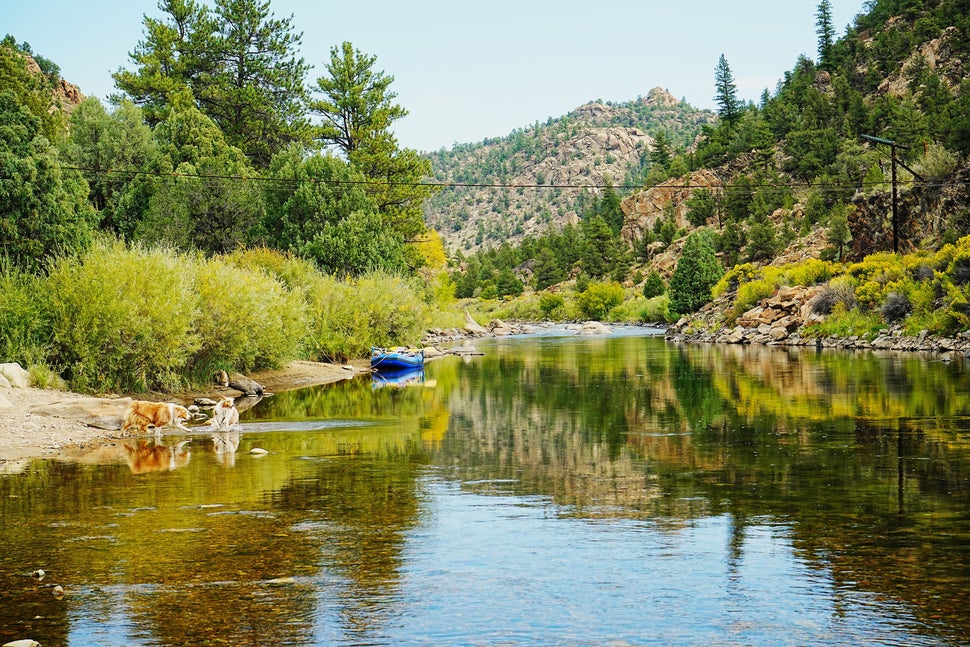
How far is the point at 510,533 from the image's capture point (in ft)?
41.5

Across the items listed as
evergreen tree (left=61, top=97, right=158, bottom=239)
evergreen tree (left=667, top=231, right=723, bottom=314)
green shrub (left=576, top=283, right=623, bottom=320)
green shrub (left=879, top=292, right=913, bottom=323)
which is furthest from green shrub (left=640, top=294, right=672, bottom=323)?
evergreen tree (left=61, top=97, right=158, bottom=239)

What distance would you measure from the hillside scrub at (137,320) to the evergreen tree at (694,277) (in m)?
55.9

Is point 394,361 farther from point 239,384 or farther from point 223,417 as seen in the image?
point 223,417

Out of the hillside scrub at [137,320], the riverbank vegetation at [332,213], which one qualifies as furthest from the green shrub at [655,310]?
the hillside scrub at [137,320]

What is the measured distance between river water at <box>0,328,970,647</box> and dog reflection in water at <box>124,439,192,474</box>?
0.26 ft

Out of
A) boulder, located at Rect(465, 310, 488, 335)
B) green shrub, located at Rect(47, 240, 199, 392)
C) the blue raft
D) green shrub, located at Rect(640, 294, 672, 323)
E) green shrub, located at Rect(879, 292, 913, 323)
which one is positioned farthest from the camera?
green shrub, located at Rect(640, 294, 672, 323)

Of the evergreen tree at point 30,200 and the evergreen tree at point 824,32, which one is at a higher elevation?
the evergreen tree at point 824,32

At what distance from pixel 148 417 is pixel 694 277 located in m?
71.6

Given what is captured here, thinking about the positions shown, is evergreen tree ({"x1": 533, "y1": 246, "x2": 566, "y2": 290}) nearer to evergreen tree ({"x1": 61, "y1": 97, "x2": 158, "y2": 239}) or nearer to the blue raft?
evergreen tree ({"x1": 61, "y1": 97, "x2": 158, "y2": 239})

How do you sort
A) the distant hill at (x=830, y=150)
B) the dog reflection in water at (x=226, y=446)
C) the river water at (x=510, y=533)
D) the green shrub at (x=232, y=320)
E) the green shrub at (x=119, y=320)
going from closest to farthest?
the river water at (x=510, y=533)
the dog reflection in water at (x=226, y=446)
the green shrub at (x=119, y=320)
the green shrub at (x=232, y=320)
the distant hill at (x=830, y=150)

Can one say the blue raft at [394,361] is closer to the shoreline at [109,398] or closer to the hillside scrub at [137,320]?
the shoreline at [109,398]

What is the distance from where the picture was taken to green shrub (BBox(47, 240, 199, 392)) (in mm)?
29516

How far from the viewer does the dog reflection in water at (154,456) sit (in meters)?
18.4

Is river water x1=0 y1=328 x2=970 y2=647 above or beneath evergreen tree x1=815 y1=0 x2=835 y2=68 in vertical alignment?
beneath
